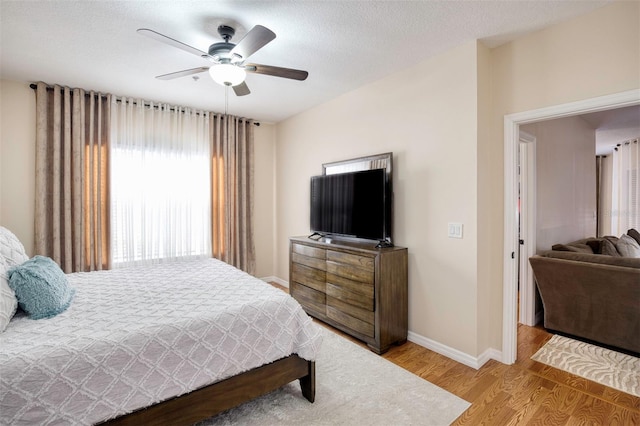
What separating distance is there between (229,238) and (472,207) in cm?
340

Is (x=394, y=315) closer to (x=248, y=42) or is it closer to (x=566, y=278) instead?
(x=566, y=278)

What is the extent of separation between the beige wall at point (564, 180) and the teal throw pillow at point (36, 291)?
170 inches

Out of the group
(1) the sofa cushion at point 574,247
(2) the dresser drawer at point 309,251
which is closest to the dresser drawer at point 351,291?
(2) the dresser drawer at point 309,251

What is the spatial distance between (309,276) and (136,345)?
2.19m

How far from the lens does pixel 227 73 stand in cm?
216

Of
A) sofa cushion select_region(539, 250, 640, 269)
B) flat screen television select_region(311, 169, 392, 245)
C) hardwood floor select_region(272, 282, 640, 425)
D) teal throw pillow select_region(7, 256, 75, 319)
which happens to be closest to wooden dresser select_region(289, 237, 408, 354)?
flat screen television select_region(311, 169, 392, 245)

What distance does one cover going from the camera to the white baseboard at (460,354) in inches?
99.5

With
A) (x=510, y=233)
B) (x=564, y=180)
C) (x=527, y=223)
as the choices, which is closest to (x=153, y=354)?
(x=510, y=233)

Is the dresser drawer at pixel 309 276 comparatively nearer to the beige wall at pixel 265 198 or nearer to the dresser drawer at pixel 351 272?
the dresser drawer at pixel 351 272

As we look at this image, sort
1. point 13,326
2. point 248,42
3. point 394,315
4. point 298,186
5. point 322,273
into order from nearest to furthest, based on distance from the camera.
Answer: point 13,326 → point 248,42 → point 394,315 → point 322,273 → point 298,186

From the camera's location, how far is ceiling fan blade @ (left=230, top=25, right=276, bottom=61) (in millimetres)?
1789

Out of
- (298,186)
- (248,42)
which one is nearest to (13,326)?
(248,42)

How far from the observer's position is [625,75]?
1.99m

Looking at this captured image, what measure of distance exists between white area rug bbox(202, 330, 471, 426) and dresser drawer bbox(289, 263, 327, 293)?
3.23 feet
